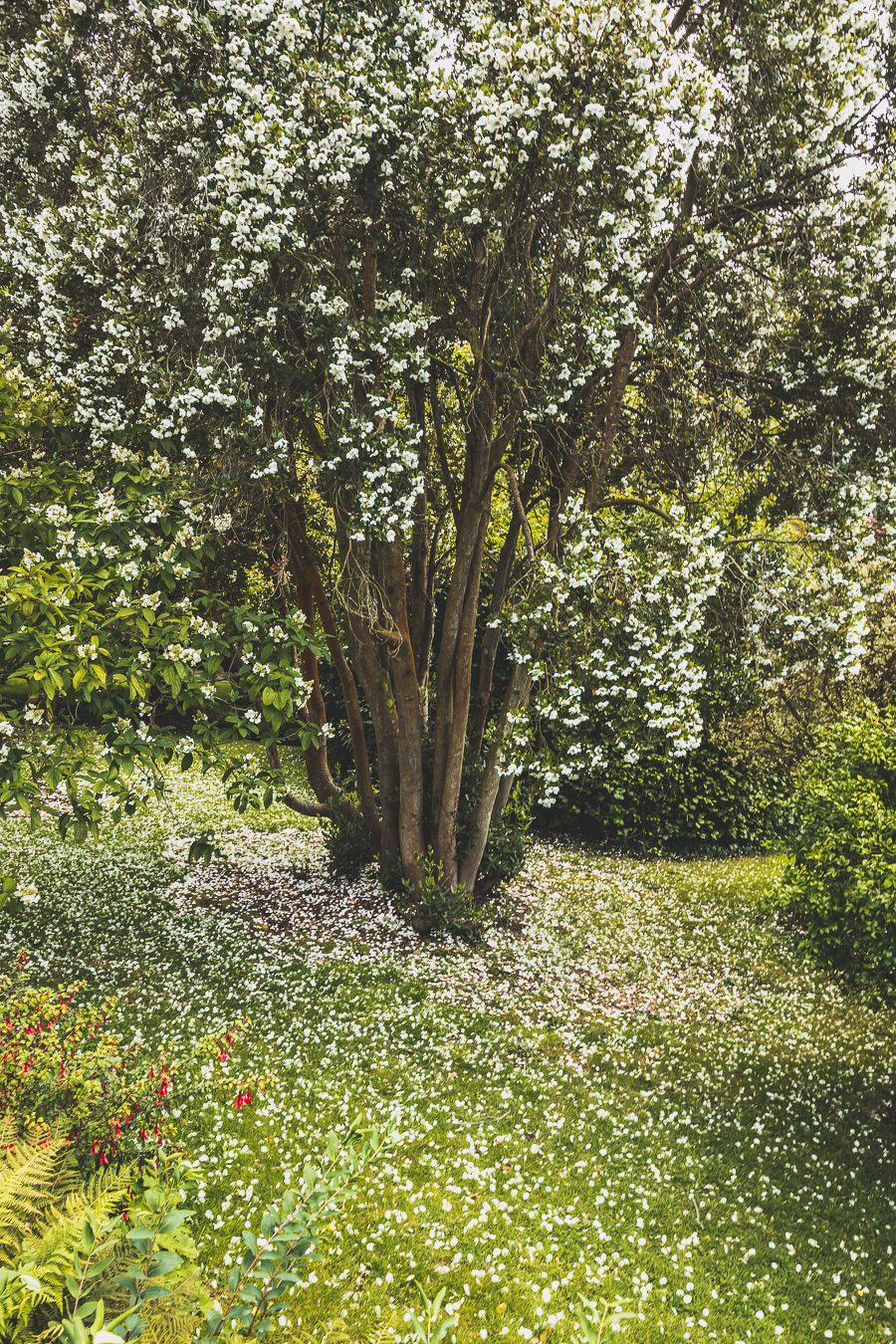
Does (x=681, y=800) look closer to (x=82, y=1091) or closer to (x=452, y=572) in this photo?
(x=452, y=572)

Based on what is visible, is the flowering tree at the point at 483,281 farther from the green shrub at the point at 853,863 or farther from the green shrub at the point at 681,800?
the green shrub at the point at 681,800

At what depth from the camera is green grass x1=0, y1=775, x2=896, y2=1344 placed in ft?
13.2

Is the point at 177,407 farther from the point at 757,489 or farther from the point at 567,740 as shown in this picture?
the point at 757,489

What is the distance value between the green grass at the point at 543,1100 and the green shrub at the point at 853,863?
1.37 metres

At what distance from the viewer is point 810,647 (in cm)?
686

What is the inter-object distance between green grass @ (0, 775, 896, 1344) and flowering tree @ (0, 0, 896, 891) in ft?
6.74

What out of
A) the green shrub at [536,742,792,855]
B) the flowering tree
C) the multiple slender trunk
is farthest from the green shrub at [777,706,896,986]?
the green shrub at [536,742,792,855]

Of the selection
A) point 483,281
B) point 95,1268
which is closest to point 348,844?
point 483,281

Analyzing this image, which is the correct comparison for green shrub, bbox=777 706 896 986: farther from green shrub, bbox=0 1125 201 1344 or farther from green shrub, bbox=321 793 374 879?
green shrub, bbox=321 793 374 879

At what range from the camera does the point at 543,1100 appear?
5.73m

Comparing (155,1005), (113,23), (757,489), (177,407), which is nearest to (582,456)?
(757,489)

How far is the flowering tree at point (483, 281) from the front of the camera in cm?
521

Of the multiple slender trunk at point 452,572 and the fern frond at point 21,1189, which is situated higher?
the multiple slender trunk at point 452,572

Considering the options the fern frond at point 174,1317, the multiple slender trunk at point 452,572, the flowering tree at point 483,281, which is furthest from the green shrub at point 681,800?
the fern frond at point 174,1317
